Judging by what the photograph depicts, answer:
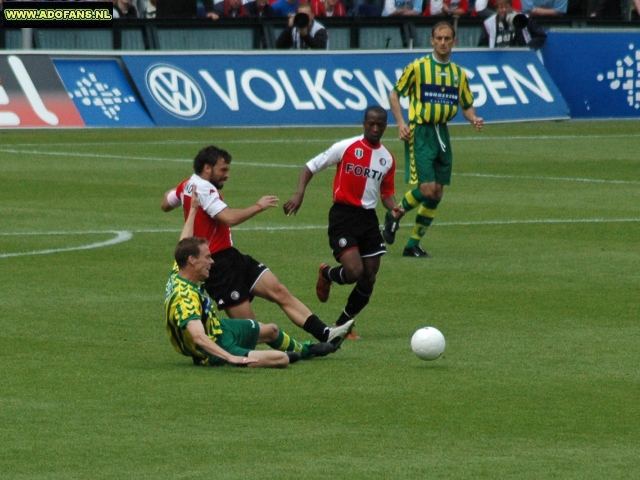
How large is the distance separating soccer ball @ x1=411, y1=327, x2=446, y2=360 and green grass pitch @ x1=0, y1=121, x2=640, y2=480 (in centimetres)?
10

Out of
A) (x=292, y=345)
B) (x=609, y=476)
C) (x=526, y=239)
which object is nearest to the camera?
(x=609, y=476)

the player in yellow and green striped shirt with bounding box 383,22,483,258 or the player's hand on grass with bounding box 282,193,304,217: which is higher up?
the player's hand on grass with bounding box 282,193,304,217

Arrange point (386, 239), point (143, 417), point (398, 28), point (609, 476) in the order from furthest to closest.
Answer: point (398, 28), point (386, 239), point (143, 417), point (609, 476)

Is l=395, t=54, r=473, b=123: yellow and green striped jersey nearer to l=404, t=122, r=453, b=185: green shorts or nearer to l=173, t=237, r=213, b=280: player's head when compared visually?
l=404, t=122, r=453, b=185: green shorts

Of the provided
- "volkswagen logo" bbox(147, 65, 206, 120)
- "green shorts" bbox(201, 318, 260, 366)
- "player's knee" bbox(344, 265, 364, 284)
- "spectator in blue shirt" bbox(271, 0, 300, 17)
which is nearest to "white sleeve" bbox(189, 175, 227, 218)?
"green shorts" bbox(201, 318, 260, 366)

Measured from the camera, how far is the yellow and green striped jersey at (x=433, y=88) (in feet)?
48.4

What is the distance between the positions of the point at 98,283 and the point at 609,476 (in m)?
6.81

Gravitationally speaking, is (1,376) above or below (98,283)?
above

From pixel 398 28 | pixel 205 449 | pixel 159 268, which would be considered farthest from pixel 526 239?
pixel 398 28

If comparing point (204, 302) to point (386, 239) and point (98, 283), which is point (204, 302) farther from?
point (386, 239)

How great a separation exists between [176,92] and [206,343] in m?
19.1

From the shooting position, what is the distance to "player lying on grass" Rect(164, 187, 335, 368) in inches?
345

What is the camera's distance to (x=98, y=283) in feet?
41.1

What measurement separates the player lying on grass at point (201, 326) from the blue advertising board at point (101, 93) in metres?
17.9
